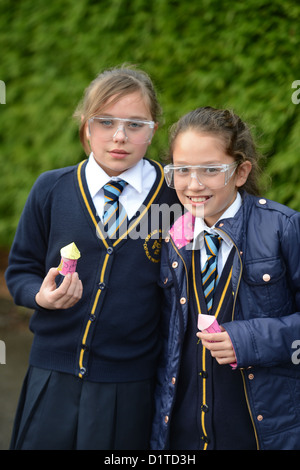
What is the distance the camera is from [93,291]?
2262 millimetres

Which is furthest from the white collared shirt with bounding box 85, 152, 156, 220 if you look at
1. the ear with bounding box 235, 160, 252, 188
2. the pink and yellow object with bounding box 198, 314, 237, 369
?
the pink and yellow object with bounding box 198, 314, 237, 369

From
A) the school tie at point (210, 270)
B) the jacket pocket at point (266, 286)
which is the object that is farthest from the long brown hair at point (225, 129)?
the jacket pocket at point (266, 286)

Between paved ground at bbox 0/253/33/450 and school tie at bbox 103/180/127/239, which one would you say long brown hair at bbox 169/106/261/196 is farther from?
paved ground at bbox 0/253/33/450

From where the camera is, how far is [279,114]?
11.3ft

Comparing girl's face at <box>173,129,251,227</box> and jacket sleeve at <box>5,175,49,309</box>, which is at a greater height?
girl's face at <box>173,129,251,227</box>

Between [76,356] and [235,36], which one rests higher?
[235,36]

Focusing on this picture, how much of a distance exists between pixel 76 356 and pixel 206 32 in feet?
8.30

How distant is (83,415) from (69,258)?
68 centimetres

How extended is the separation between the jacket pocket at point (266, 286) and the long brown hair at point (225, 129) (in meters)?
0.46

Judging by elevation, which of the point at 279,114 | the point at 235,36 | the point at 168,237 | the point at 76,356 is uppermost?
the point at 235,36

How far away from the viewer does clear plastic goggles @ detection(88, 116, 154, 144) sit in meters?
2.30

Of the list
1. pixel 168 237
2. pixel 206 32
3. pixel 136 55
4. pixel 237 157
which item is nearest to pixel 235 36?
pixel 206 32

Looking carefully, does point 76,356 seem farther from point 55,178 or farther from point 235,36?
point 235,36

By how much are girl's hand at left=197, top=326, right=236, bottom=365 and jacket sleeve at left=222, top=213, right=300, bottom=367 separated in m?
0.02
